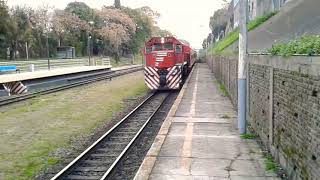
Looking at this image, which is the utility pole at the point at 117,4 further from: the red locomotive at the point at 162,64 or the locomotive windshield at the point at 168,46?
the locomotive windshield at the point at 168,46

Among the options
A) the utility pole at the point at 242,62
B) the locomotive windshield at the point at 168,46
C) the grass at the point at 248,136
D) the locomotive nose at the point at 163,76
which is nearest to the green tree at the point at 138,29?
the locomotive windshield at the point at 168,46

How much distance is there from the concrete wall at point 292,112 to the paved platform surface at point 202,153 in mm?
543

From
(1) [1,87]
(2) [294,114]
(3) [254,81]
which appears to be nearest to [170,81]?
(1) [1,87]

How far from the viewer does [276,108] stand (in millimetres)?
8688

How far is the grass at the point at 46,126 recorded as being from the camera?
10.4 metres

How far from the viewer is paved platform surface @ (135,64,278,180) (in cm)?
805

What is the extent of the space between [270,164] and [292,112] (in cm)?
157

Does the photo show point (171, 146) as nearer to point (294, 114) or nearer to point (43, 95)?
point (294, 114)

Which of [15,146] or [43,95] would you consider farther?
[43,95]

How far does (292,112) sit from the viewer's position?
7.35 meters

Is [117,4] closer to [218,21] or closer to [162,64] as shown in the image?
[218,21]

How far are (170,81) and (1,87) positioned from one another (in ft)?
32.7

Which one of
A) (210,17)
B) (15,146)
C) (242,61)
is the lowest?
(15,146)

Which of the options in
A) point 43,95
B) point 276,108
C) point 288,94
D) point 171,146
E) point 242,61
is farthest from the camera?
point 43,95
